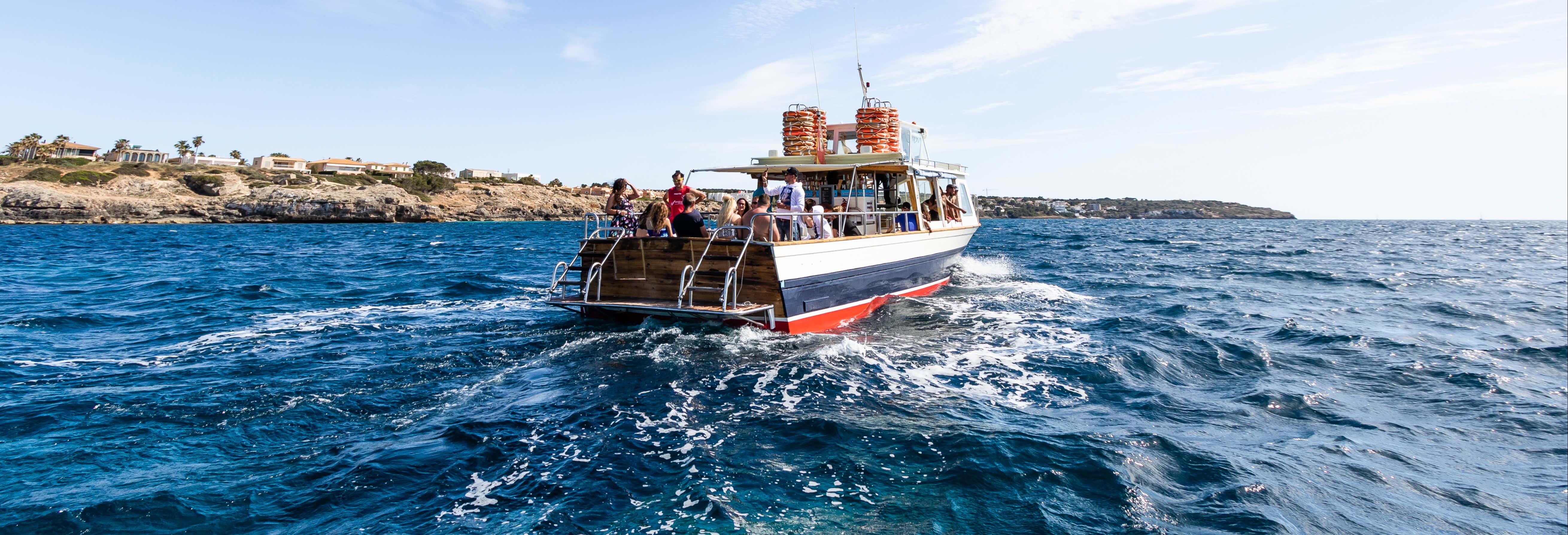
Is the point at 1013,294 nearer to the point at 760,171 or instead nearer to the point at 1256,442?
the point at 760,171

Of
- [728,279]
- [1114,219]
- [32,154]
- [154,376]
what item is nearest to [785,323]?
[728,279]

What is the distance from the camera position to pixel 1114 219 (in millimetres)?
152250

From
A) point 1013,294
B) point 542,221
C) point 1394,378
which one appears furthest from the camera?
point 542,221

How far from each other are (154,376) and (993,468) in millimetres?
9729

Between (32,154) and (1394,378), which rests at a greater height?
(32,154)

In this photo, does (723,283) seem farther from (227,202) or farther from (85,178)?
(85,178)

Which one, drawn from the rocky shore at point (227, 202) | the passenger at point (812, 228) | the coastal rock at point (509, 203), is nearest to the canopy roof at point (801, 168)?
the passenger at point (812, 228)

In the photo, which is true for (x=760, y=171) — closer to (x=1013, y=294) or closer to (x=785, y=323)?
(x=785, y=323)

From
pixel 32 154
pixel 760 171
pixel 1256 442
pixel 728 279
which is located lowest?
pixel 1256 442

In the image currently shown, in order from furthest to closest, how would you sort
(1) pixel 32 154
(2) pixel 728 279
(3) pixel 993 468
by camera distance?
(1) pixel 32 154 → (2) pixel 728 279 → (3) pixel 993 468

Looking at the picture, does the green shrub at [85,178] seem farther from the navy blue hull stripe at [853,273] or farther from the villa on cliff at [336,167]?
the navy blue hull stripe at [853,273]

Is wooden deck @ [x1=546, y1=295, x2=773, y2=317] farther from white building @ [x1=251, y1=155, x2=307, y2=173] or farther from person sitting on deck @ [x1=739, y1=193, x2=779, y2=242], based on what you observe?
white building @ [x1=251, y1=155, x2=307, y2=173]

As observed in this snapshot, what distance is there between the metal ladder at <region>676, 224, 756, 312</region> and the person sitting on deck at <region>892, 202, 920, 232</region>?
502cm

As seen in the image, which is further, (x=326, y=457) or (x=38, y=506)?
(x=326, y=457)
